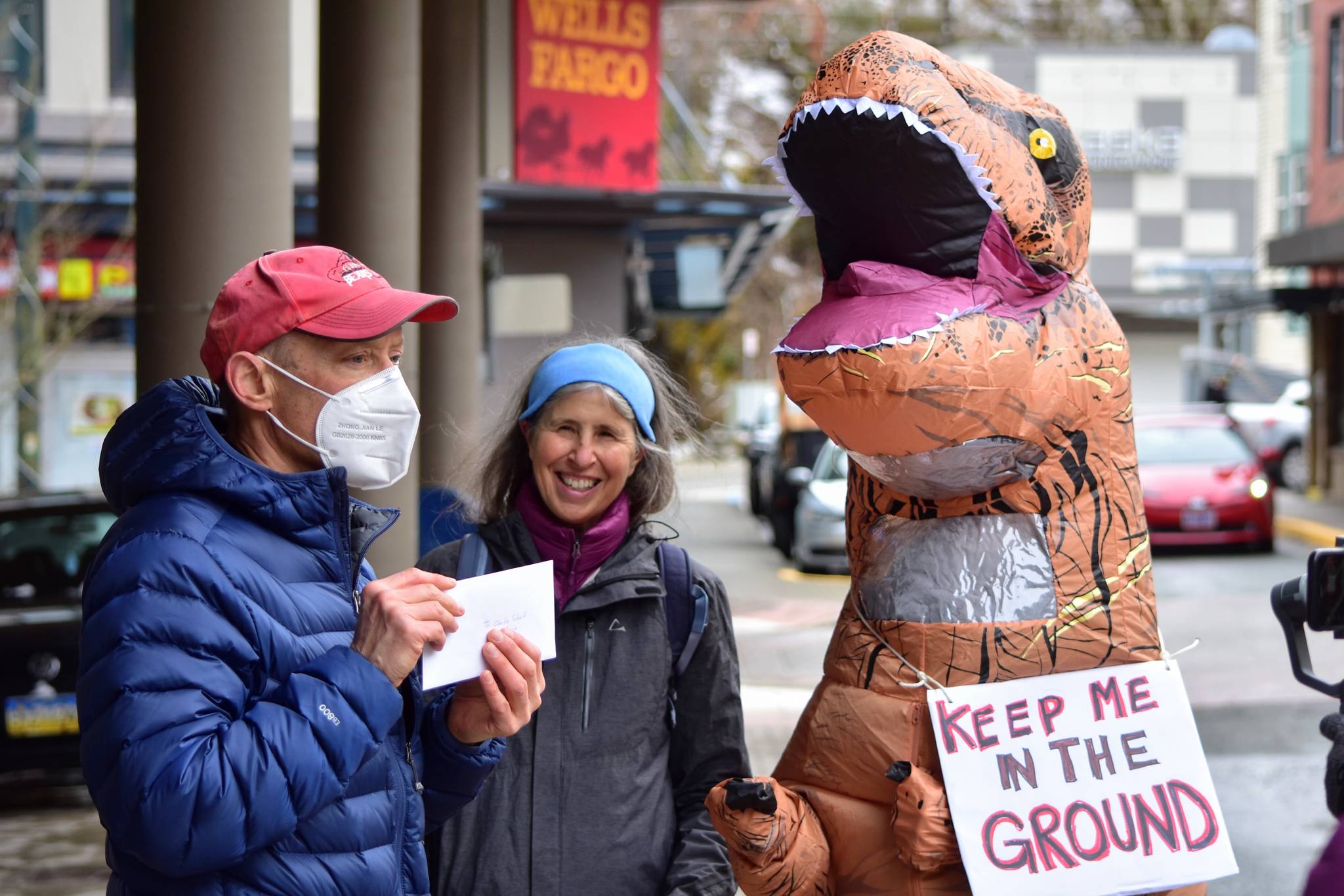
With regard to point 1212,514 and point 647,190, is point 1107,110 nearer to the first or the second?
point 1212,514

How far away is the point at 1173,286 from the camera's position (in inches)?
1428

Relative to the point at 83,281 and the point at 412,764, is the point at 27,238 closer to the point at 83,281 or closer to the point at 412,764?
the point at 83,281

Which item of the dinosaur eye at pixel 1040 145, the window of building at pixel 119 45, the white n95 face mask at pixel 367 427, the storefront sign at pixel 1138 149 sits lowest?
the white n95 face mask at pixel 367 427

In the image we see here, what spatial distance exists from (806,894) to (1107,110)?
3765 cm

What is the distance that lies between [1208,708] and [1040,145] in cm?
667

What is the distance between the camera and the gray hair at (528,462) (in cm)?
304


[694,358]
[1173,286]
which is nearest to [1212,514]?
[1173,286]

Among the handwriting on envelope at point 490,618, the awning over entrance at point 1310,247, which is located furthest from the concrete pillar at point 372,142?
the awning over entrance at point 1310,247

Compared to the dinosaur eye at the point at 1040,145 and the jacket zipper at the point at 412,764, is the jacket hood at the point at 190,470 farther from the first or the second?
the dinosaur eye at the point at 1040,145

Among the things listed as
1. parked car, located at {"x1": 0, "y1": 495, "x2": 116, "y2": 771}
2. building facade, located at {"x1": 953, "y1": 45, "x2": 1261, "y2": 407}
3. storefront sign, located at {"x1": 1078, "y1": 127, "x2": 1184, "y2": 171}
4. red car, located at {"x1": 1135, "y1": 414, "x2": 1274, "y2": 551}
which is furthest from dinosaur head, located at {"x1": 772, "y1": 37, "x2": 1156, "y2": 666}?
storefront sign, located at {"x1": 1078, "y1": 127, "x2": 1184, "y2": 171}

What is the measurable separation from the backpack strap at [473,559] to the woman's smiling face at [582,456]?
0.16 metres

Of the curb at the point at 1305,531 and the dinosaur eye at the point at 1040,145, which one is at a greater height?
the dinosaur eye at the point at 1040,145

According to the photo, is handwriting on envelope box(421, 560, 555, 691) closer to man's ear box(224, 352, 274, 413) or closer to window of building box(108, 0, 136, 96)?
man's ear box(224, 352, 274, 413)

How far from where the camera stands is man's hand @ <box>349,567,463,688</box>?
6.77 feet
